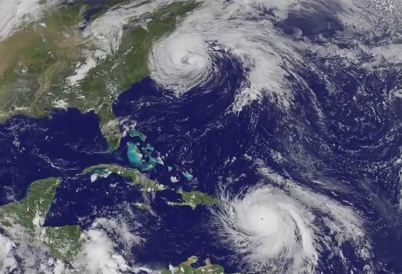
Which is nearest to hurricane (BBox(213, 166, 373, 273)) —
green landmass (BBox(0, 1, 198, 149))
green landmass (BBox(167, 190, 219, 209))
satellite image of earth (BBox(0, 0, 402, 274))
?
satellite image of earth (BBox(0, 0, 402, 274))

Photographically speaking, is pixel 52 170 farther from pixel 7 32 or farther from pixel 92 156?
pixel 7 32

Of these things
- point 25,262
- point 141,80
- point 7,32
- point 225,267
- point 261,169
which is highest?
point 7,32

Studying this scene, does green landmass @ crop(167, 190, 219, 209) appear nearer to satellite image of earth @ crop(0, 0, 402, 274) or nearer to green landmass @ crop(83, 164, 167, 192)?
satellite image of earth @ crop(0, 0, 402, 274)

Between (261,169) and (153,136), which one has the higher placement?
(153,136)

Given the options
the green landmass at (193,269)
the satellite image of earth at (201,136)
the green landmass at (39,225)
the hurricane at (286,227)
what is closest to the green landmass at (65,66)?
the satellite image of earth at (201,136)

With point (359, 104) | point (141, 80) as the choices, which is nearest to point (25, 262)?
point (141, 80)

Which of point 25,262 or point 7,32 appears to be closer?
point 25,262
